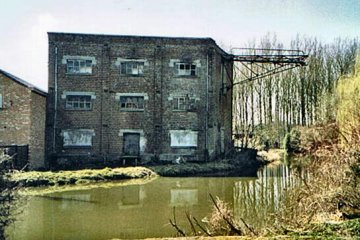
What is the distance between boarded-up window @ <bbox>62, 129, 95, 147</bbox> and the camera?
24078mm

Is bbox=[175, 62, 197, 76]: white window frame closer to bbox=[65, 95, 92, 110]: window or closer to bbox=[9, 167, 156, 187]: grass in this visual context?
bbox=[65, 95, 92, 110]: window

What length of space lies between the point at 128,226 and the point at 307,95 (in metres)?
31.3

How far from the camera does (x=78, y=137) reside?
2417 centimetres

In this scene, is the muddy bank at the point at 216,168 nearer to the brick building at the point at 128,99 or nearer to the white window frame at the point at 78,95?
the brick building at the point at 128,99

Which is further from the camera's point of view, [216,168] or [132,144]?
[132,144]

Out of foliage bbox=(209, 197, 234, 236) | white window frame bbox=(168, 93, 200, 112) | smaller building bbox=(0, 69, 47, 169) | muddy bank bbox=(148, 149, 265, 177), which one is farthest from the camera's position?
white window frame bbox=(168, 93, 200, 112)

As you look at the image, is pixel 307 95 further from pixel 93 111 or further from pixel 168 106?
pixel 93 111

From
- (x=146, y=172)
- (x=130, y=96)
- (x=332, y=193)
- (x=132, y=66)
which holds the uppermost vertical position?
(x=132, y=66)

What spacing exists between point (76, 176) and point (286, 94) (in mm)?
25796

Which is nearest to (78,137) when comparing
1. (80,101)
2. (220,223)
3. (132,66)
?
(80,101)

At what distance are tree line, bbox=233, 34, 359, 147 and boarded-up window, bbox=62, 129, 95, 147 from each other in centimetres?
1646

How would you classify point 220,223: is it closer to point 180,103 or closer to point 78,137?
point 180,103

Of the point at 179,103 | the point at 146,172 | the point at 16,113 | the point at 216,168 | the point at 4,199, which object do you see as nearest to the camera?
the point at 4,199

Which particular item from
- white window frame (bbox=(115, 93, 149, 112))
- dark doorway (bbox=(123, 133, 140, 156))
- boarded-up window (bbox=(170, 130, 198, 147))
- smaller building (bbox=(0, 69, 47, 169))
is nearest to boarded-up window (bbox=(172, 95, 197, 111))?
boarded-up window (bbox=(170, 130, 198, 147))
